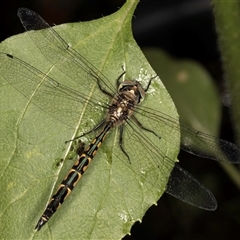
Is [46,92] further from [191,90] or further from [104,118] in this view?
[191,90]

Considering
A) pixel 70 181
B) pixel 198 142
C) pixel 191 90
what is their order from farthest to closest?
pixel 191 90, pixel 198 142, pixel 70 181

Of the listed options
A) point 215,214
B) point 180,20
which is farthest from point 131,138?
point 180,20

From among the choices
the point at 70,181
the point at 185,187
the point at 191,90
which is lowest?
the point at 70,181

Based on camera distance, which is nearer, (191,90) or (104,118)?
(104,118)

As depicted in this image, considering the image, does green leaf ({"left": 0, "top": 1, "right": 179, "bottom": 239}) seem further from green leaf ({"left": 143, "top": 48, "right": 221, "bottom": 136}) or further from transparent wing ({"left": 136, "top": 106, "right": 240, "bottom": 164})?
green leaf ({"left": 143, "top": 48, "right": 221, "bottom": 136})

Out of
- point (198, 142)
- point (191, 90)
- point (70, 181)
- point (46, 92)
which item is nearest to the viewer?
point (70, 181)

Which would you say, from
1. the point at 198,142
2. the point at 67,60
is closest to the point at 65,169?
the point at 67,60

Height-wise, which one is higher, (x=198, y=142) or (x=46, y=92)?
(x=198, y=142)

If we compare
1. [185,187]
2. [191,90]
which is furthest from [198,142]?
[191,90]
